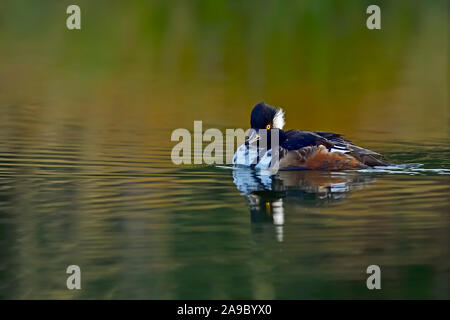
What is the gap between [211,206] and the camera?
35.7ft

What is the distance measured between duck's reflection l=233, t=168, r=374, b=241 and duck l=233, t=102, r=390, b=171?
0.17m

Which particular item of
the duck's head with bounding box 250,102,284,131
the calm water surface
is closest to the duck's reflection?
the calm water surface

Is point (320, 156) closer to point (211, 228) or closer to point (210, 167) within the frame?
point (210, 167)

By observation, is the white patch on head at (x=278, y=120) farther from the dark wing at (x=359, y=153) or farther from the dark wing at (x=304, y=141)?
the dark wing at (x=359, y=153)

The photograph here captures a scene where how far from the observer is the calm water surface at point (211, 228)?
26.0ft

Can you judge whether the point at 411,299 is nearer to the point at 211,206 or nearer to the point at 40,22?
the point at 211,206

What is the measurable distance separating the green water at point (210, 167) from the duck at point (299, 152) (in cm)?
32

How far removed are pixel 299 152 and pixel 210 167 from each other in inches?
55.1

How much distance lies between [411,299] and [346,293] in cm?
55

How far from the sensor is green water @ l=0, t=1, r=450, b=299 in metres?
8.27

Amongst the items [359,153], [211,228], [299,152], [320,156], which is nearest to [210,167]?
[299,152]

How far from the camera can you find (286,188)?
1230cm

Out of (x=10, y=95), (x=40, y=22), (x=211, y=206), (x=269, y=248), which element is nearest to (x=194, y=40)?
(x=40, y=22)

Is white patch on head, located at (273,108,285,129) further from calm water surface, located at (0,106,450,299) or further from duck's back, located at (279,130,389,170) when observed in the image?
calm water surface, located at (0,106,450,299)
